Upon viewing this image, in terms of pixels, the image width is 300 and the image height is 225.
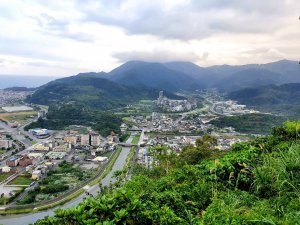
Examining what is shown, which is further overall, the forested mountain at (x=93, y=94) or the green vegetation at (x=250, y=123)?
the forested mountain at (x=93, y=94)

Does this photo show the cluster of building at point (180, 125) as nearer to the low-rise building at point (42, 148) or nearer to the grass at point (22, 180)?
the low-rise building at point (42, 148)

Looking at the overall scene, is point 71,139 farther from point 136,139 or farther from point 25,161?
point 25,161

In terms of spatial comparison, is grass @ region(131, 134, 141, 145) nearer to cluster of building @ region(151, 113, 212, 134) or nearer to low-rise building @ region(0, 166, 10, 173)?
cluster of building @ region(151, 113, 212, 134)

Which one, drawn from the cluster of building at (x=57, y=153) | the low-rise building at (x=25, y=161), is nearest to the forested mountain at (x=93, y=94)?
the cluster of building at (x=57, y=153)

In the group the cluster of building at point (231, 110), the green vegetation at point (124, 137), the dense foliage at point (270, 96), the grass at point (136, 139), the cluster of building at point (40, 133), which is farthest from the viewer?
the dense foliage at point (270, 96)

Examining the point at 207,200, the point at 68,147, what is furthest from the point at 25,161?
the point at 207,200

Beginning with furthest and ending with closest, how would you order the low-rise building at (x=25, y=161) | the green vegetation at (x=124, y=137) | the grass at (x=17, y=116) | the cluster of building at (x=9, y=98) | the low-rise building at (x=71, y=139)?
the cluster of building at (x=9, y=98), the grass at (x=17, y=116), the green vegetation at (x=124, y=137), the low-rise building at (x=71, y=139), the low-rise building at (x=25, y=161)

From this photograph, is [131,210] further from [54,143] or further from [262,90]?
[262,90]
